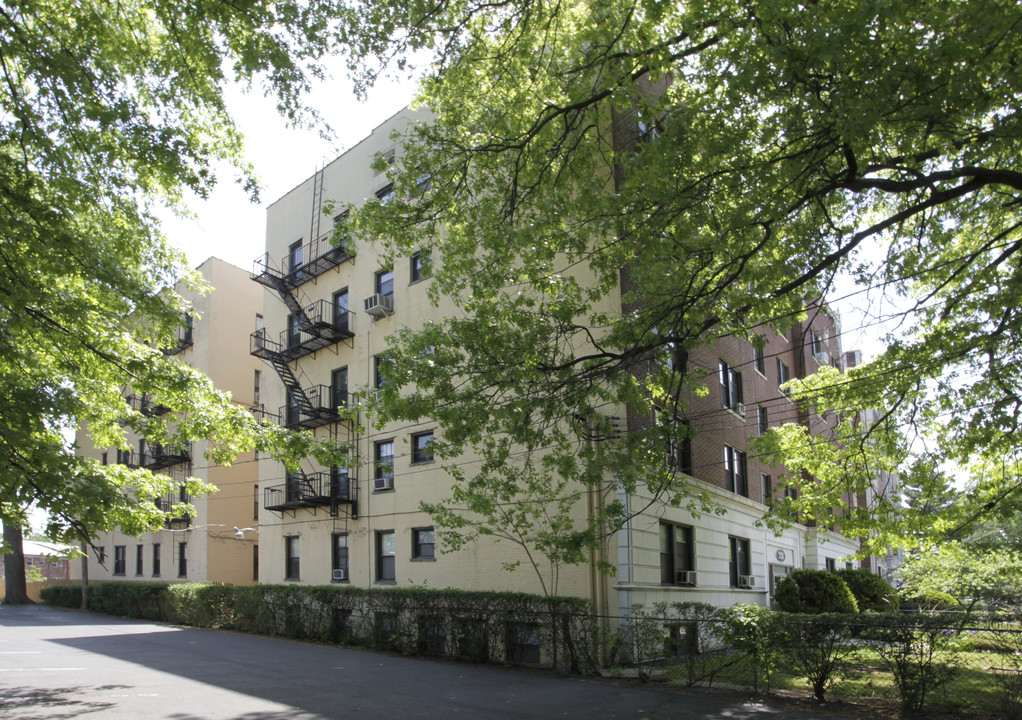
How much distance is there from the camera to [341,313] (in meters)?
24.9

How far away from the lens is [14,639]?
20.5m

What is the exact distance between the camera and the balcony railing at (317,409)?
2386 cm

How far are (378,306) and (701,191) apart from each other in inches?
597

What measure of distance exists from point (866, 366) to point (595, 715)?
24.4 ft

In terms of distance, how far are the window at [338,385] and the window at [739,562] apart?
13032 millimetres

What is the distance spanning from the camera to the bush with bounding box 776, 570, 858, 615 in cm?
2150

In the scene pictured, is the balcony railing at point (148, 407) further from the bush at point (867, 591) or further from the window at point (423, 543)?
the bush at point (867, 591)

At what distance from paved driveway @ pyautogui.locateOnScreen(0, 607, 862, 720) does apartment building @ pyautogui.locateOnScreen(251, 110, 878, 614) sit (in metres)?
3.31

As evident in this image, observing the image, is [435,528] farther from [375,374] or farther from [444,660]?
[375,374]

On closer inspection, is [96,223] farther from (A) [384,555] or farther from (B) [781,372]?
(B) [781,372]

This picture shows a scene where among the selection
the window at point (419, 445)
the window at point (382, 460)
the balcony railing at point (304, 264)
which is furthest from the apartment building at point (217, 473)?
the window at point (419, 445)

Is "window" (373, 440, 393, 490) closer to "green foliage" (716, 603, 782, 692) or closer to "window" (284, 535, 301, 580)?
"window" (284, 535, 301, 580)

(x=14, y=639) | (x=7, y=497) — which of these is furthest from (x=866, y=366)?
(x=14, y=639)

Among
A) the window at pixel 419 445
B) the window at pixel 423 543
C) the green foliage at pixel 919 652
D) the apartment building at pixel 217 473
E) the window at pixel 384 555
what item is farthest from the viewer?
the apartment building at pixel 217 473
